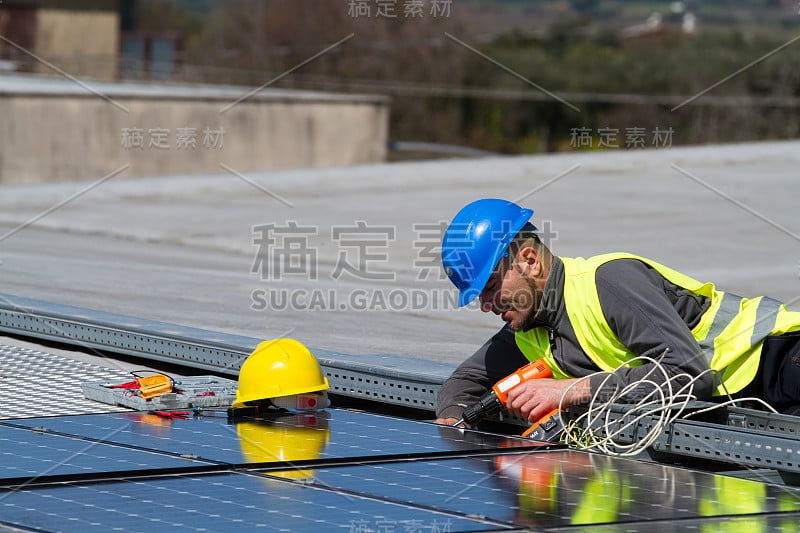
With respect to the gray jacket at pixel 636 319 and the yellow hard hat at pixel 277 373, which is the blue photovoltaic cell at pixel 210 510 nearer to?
the yellow hard hat at pixel 277 373

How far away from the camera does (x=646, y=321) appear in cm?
429

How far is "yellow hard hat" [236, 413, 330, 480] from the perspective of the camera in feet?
13.6

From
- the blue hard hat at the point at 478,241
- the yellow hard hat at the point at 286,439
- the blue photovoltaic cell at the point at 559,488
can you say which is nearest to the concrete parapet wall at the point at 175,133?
the yellow hard hat at the point at 286,439

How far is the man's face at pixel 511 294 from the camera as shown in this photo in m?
4.43

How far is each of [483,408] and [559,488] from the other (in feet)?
3.16

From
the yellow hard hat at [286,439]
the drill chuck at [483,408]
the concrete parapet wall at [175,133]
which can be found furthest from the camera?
the concrete parapet wall at [175,133]

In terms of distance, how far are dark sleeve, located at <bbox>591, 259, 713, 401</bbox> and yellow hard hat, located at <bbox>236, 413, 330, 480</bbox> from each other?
3.72 feet

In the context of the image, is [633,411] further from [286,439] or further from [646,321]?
[286,439]

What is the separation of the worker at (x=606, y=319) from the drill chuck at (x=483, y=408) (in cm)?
16

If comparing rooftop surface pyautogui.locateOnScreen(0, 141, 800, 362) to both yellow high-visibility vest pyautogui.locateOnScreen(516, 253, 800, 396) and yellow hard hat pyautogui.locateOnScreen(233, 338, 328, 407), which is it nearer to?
yellow hard hat pyautogui.locateOnScreen(233, 338, 328, 407)

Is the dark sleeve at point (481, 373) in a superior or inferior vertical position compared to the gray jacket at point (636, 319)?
inferior

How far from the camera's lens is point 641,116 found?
41.9 meters

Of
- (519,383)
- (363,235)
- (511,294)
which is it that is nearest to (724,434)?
(519,383)

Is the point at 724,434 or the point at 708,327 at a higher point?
the point at 708,327
